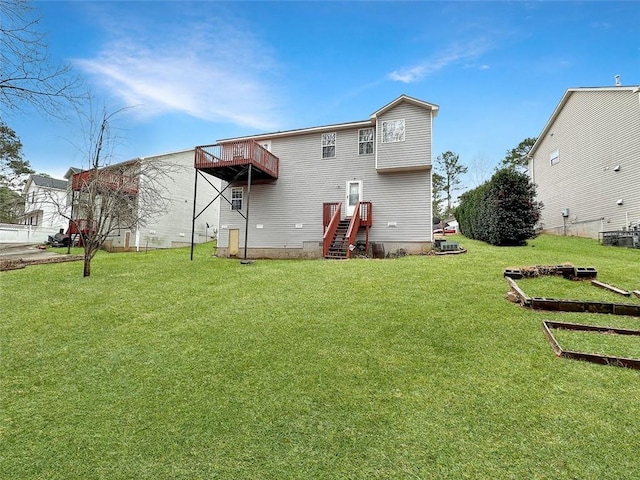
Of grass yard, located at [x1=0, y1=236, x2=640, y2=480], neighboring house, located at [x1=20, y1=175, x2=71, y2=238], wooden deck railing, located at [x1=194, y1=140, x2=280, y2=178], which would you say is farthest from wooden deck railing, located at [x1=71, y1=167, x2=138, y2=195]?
neighboring house, located at [x1=20, y1=175, x2=71, y2=238]

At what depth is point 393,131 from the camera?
44.5 ft

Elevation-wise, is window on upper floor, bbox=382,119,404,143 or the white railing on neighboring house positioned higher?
window on upper floor, bbox=382,119,404,143

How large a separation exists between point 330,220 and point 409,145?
4.77 m

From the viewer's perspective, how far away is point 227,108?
46.1 feet

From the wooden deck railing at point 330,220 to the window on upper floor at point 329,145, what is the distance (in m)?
2.60

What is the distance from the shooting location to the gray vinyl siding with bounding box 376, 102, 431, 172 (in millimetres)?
13125

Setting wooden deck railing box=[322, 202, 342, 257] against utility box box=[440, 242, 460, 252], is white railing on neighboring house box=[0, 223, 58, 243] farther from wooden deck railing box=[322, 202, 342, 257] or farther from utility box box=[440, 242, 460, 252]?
utility box box=[440, 242, 460, 252]

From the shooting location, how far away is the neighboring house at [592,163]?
523 inches

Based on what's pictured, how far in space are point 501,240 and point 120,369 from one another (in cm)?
1433

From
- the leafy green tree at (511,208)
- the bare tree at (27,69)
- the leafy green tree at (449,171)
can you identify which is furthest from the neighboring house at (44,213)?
the leafy green tree at (449,171)

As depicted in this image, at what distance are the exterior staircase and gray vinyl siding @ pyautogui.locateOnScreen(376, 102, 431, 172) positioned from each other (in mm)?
3006

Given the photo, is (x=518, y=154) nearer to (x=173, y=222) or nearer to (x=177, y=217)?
(x=177, y=217)

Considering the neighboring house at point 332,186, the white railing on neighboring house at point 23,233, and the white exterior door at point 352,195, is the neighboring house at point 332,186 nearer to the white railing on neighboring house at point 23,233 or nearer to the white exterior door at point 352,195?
the white exterior door at point 352,195

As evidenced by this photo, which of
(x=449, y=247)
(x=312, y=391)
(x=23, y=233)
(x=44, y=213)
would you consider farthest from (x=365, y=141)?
(x=44, y=213)
